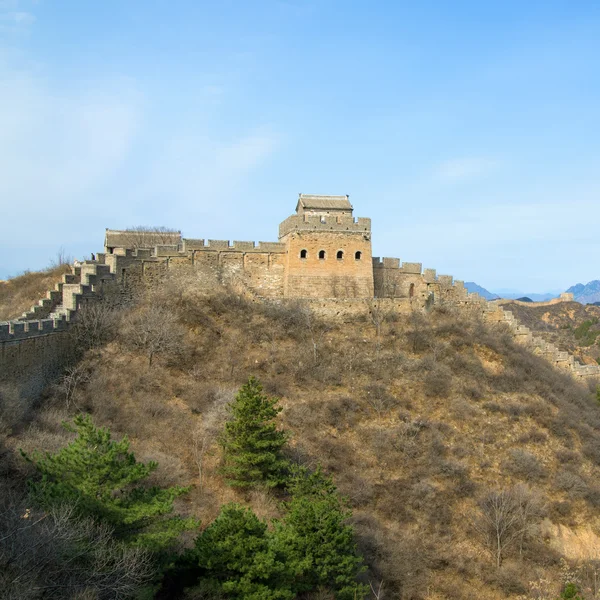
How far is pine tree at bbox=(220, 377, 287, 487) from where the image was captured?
690 inches

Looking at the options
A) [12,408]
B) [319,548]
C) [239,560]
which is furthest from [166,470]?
[239,560]

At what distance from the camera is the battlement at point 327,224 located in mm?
27406

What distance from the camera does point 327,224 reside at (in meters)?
27.6

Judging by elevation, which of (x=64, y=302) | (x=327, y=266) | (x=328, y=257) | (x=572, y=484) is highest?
(x=328, y=257)

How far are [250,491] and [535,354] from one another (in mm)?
17039

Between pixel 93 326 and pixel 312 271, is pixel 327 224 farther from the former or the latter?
pixel 93 326

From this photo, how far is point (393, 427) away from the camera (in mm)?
21516

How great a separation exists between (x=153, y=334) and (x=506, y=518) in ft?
43.8

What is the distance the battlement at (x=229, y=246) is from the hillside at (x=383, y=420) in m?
1.29

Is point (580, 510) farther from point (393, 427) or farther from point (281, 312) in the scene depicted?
point (281, 312)

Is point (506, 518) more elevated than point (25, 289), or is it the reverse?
point (25, 289)

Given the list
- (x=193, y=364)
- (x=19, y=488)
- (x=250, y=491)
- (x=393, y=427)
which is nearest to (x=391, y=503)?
(x=393, y=427)

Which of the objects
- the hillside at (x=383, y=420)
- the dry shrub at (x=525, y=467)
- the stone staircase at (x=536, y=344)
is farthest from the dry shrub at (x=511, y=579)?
the stone staircase at (x=536, y=344)

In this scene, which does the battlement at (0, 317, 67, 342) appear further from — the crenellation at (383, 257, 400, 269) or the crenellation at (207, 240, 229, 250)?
the crenellation at (383, 257, 400, 269)
